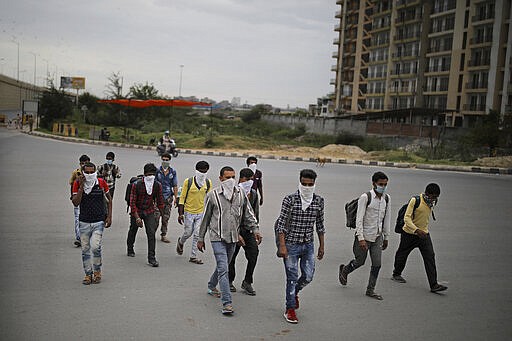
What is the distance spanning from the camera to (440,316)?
5.54 metres

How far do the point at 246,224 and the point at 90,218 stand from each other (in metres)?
1.99

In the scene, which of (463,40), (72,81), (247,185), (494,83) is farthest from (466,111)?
(72,81)

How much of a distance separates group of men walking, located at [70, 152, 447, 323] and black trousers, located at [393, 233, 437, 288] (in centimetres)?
1

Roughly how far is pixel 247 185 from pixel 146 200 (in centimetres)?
147

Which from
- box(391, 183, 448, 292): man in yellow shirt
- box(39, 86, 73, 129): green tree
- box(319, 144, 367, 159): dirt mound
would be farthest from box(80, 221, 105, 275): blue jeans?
box(39, 86, 73, 129): green tree

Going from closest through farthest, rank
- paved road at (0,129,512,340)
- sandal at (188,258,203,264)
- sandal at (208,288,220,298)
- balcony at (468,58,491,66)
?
paved road at (0,129,512,340)
sandal at (208,288,220,298)
sandal at (188,258,203,264)
balcony at (468,58,491,66)

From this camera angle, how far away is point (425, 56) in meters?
59.7

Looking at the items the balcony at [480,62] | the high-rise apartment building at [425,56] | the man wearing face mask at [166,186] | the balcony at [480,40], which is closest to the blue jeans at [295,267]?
the man wearing face mask at [166,186]

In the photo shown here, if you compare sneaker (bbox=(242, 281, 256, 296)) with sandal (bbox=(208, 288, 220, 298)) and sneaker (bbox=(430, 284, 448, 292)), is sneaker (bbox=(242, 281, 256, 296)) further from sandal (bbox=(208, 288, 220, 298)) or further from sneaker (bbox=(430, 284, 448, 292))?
sneaker (bbox=(430, 284, 448, 292))

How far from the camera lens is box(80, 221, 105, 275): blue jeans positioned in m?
5.98

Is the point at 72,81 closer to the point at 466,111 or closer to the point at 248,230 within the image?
the point at 466,111

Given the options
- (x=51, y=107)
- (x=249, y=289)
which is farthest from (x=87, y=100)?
(x=249, y=289)

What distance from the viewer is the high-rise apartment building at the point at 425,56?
4812 cm

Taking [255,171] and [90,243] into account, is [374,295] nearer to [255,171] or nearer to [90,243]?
[90,243]
